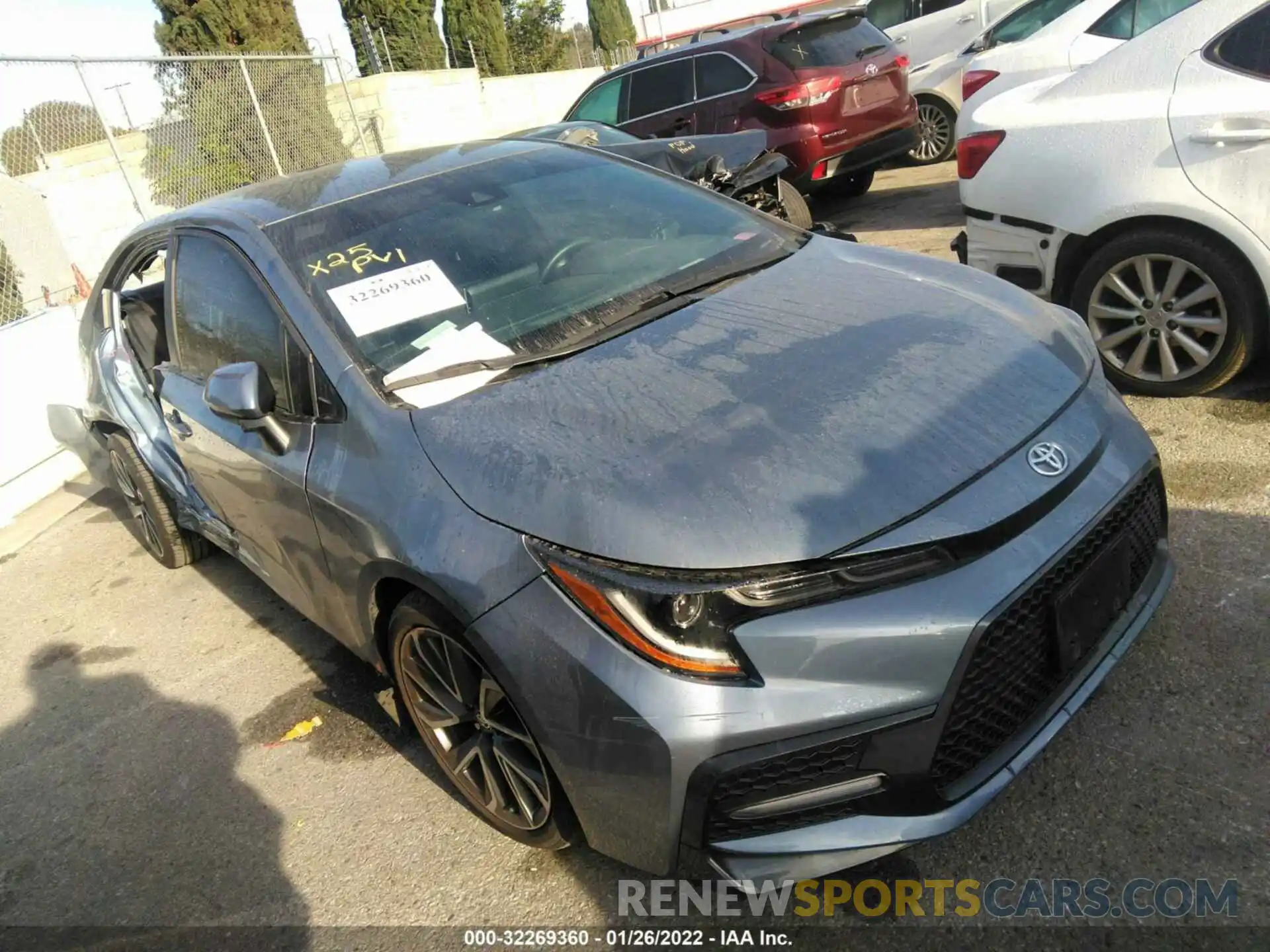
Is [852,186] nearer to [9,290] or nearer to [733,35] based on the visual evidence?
[733,35]

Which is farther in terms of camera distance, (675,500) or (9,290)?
(9,290)

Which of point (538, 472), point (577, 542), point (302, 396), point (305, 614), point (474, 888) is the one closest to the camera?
point (577, 542)

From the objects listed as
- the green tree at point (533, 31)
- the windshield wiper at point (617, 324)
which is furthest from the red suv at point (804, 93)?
the green tree at point (533, 31)

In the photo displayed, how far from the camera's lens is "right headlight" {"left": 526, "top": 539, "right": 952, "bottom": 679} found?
174 cm

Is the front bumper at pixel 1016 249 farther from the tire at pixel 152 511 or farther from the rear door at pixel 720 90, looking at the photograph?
the rear door at pixel 720 90

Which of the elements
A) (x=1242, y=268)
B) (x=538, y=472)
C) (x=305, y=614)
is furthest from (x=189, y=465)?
(x=1242, y=268)

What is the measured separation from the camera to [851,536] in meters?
A: 1.75

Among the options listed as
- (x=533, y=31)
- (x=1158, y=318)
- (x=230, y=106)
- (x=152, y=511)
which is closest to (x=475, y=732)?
(x=152, y=511)

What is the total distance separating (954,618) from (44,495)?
637cm

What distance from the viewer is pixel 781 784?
1.77 metres

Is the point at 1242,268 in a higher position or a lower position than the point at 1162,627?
higher

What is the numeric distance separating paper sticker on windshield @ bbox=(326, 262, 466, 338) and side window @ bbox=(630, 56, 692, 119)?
6.69m

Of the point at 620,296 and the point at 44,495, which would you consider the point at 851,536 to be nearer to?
the point at 620,296

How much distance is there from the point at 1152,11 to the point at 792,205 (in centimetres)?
313
